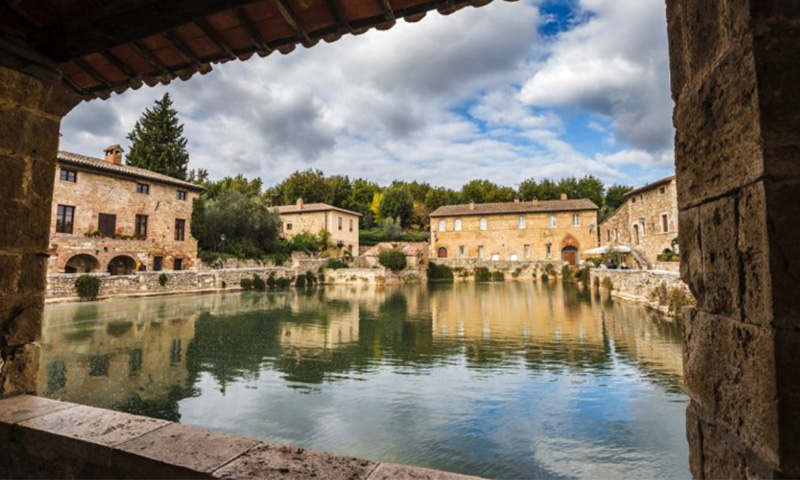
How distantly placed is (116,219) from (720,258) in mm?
28010

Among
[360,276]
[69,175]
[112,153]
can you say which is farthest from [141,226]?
[360,276]

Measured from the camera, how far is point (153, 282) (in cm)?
2094

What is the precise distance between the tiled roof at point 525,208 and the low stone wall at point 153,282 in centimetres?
2148

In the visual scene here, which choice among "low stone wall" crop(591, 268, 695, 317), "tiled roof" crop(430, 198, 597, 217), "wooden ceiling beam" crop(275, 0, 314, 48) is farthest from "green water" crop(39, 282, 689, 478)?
"tiled roof" crop(430, 198, 597, 217)

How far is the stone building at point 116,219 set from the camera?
21.0 m

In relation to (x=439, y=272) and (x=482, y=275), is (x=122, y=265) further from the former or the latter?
(x=482, y=275)

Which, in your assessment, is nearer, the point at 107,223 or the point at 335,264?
the point at 107,223

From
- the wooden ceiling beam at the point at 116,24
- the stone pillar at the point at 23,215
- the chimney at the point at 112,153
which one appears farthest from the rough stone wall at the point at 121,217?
the wooden ceiling beam at the point at 116,24

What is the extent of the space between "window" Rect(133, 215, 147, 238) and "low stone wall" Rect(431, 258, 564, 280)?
23515 mm

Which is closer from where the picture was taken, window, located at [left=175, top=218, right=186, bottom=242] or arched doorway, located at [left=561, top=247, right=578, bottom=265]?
window, located at [left=175, top=218, right=186, bottom=242]

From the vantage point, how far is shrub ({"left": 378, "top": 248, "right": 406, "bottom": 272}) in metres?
32.7

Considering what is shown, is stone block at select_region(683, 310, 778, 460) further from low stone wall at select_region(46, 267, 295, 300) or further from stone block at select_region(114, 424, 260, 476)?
low stone wall at select_region(46, 267, 295, 300)

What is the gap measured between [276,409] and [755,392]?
5.95 m

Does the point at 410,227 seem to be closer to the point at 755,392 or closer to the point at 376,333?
the point at 376,333
